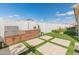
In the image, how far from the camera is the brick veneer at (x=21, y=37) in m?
1.33

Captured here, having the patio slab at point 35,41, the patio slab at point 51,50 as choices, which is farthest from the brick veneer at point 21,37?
the patio slab at point 51,50

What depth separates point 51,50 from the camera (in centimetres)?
132

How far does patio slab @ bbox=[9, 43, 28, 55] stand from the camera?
1.32 meters

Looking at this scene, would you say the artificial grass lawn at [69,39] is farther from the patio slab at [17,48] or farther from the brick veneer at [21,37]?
the patio slab at [17,48]

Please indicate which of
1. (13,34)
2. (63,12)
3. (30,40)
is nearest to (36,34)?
(30,40)

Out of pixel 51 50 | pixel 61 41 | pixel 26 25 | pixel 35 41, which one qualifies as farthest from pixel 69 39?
pixel 26 25

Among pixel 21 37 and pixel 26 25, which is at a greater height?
pixel 26 25

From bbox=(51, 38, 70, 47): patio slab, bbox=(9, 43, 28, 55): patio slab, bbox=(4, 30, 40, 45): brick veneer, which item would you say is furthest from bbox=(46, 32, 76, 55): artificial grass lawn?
bbox=(9, 43, 28, 55): patio slab

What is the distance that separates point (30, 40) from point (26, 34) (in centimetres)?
7

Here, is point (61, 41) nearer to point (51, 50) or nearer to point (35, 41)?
point (51, 50)

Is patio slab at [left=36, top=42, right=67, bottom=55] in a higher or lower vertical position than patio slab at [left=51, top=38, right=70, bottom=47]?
lower

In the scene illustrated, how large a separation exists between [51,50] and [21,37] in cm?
30

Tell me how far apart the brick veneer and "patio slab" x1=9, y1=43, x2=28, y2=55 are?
0.04m

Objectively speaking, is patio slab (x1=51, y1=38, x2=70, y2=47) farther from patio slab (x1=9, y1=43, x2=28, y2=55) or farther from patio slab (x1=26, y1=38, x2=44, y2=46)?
patio slab (x1=9, y1=43, x2=28, y2=55)
